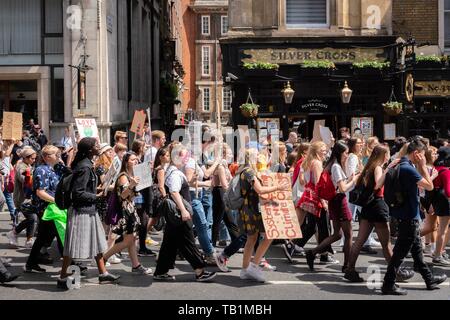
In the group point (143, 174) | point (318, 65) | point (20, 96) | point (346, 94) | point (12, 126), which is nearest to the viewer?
point (143, 174)

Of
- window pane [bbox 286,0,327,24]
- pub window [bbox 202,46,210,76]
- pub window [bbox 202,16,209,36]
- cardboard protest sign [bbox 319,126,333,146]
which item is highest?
pub window [bbox 202,16,209,36]

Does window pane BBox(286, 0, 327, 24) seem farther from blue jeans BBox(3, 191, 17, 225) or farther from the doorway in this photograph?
blue jeans BBox(3, 191, 17, 225)

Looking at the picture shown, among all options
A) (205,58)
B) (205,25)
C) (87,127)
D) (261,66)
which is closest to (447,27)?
(261,66)

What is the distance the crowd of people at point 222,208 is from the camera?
826cm

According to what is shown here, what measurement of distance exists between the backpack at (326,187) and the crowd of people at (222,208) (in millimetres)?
14

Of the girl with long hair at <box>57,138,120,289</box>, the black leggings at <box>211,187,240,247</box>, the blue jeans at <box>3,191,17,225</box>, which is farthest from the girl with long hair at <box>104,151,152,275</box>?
the blue jeans at <box>3,191,17,225</box>

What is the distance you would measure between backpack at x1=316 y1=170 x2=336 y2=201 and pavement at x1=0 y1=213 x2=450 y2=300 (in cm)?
109

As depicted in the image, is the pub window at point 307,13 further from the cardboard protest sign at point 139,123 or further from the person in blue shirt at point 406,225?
the person in blue shirt at point 406,225

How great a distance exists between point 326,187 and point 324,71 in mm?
12743

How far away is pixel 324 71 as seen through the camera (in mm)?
21609

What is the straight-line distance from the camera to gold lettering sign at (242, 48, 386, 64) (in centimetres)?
2169

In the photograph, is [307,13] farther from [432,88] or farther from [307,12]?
[432,88]

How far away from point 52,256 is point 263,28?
1326 centimetres
